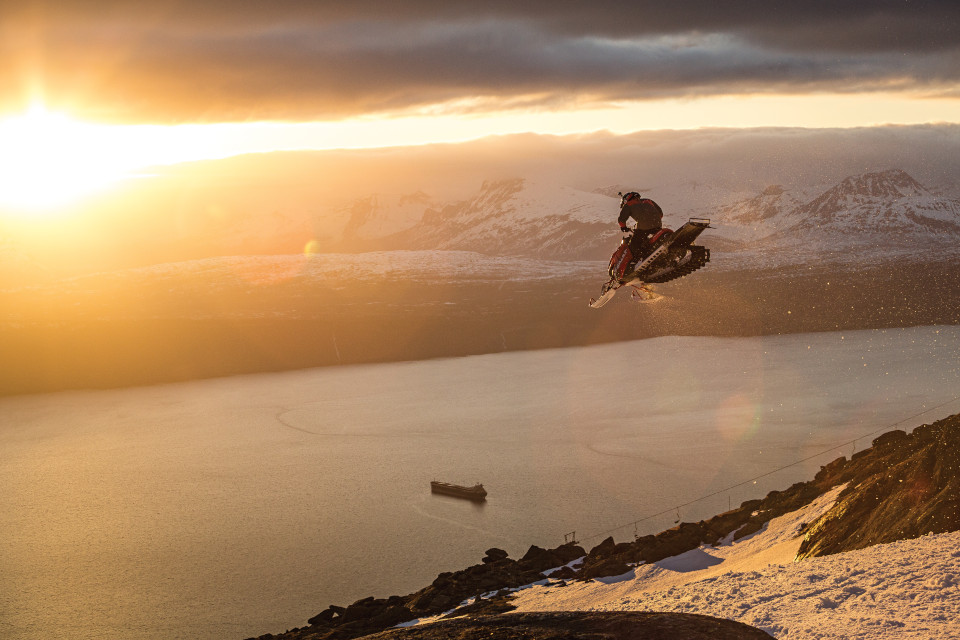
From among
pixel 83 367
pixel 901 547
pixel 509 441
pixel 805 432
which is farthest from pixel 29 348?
pixel 901 547

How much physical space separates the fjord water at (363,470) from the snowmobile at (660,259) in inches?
932

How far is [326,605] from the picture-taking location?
36.8 meters

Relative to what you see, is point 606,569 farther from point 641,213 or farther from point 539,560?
point 641,213

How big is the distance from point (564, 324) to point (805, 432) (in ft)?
339

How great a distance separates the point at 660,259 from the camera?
17.6m

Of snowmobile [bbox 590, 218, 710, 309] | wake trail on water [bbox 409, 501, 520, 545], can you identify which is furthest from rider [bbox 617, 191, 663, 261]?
wake trail on water [bbox 409, 501, 520, 545]

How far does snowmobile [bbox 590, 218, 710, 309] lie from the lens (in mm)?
16812

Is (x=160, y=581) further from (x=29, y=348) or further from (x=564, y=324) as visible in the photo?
(x=564, y=324)

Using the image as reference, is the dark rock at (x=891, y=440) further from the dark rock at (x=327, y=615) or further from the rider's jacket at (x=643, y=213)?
the rider's jacket at (x=643, y=213)

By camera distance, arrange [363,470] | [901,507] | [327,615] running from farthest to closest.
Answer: [363,470] → [327,615] → [901,507]

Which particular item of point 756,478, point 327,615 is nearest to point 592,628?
point 327,615

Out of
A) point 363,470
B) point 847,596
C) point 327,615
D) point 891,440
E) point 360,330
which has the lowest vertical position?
point 327,615

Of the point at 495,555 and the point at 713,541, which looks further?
the point at 495,555

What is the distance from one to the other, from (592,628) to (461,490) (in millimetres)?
33535
